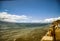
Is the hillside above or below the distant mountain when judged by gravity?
below

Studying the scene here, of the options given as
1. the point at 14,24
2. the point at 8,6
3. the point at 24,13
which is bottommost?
the point at 14,24

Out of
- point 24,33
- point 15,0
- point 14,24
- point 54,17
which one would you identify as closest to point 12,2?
point 15,0

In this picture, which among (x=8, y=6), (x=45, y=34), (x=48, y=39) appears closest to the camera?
(x=48, y=39)

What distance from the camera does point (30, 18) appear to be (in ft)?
9.37

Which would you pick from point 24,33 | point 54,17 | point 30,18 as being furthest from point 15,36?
point 54,17

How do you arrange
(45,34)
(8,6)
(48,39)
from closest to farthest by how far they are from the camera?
(48,39) → (45,34) → (8,6)

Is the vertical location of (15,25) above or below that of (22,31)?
above

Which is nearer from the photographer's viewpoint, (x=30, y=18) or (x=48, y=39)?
(x=48, y=39)

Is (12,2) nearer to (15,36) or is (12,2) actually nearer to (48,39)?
(15,36)

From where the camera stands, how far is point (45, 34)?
2742mm

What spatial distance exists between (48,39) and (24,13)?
2.81 feet

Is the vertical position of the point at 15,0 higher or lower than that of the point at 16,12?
higher

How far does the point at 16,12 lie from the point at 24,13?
7.8 inches

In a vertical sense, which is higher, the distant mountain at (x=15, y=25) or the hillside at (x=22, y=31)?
the distant mountain at (x=15, y=25)
